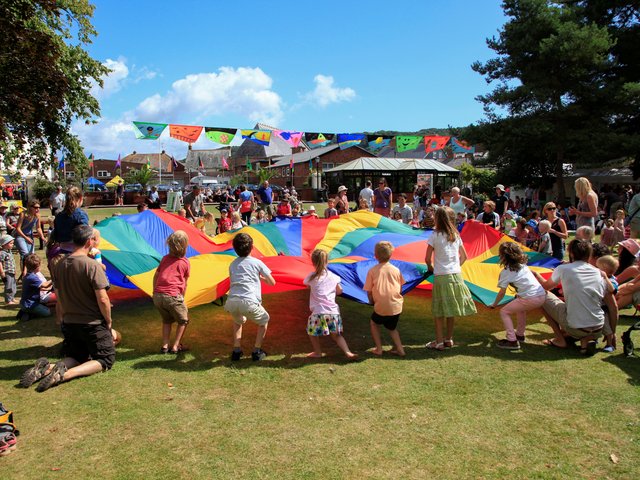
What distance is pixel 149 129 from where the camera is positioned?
688 inches

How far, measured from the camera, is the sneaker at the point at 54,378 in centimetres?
386

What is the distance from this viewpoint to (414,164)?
30734 mm

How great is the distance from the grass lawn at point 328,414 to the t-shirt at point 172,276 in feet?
2.06

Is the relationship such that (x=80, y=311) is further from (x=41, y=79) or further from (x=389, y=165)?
(x=389, y=165)

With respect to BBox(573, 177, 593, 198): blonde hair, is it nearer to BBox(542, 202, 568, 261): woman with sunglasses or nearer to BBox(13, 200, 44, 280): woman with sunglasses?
BBox(542, 202, 568, 261): woman with sunglasses

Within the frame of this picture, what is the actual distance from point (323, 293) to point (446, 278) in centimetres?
122

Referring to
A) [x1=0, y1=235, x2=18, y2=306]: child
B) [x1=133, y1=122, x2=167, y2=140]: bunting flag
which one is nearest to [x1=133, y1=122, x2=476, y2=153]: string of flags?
[x1=133, y1=122, x2=167, y2=140]: bunting flag

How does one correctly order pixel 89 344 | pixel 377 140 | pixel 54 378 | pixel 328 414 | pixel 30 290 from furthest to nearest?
pixel 377 140 → pixel 30 290 → pixel 89 344 → pixel 54 378 → pixel 328 414

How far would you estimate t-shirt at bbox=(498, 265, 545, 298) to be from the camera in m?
4.80

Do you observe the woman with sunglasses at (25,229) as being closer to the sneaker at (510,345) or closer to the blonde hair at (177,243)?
the blonde hair at (177,243)

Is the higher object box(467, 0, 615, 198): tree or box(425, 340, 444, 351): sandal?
box(467, 0, 615, 198): tree

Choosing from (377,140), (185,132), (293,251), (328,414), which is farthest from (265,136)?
(328,414)

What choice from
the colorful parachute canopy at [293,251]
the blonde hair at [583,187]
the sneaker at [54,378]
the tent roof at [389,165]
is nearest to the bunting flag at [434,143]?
the tent roof at [389,165]

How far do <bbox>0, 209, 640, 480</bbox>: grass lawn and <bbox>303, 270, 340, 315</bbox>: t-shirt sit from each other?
1.55 feet
